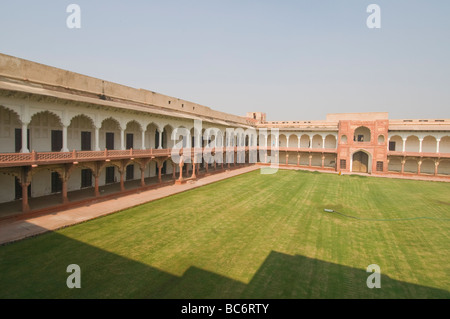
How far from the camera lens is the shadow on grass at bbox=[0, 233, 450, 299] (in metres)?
6.65

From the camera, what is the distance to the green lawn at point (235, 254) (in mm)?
6918

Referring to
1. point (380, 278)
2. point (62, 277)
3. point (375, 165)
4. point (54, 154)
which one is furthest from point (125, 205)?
point (375, 165)

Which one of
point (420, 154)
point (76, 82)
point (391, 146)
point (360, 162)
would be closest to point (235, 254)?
point (76, 82)

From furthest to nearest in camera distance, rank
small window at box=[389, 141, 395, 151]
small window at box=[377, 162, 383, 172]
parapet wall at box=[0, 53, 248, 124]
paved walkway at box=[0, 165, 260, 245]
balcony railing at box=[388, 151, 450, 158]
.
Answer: small window at box=[389, 141, 395, 151] < small window at box=[377, 162, 383, 172] < balcony railing at box=[388, 151, 450, 158] < parapet wall at box=[0, 53, 248, 124] < paved walkway at box=[0, 165, 260, 245]

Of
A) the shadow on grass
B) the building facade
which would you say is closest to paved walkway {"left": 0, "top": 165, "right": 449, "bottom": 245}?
the building facade

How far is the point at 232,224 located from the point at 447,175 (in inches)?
1206

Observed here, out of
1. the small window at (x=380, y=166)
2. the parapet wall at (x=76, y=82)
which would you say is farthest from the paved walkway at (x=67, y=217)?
the small window at (x=380, y=166)

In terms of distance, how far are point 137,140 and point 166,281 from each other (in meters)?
16.3

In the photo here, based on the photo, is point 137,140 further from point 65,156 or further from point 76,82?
point 65,156

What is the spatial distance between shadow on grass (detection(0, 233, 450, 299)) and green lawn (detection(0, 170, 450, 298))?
1.1 inches

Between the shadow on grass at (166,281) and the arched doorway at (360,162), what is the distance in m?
29.0

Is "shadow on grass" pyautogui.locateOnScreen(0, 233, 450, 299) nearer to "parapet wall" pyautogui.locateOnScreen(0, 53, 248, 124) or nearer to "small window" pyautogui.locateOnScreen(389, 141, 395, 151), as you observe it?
"parapet wall" pyautogui.locateOnScreen(0, 53, 248, 124)

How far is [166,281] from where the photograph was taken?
7.17 m

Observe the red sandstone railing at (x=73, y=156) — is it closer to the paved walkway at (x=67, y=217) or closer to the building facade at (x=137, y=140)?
the building facade at (x=137, y=140)
